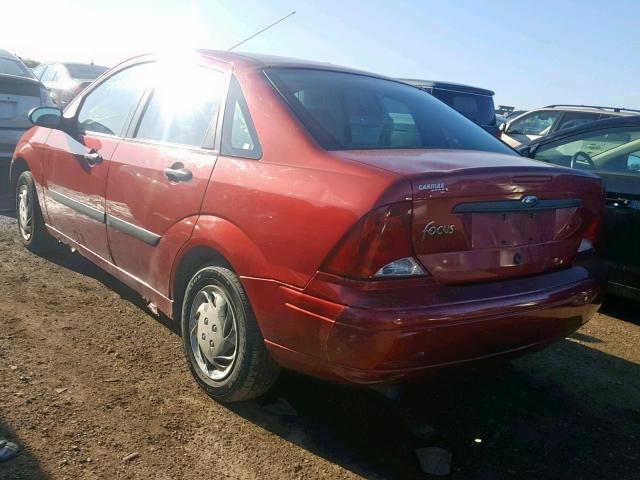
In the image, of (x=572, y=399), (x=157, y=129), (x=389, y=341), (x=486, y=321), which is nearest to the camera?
(x=389, y=341)

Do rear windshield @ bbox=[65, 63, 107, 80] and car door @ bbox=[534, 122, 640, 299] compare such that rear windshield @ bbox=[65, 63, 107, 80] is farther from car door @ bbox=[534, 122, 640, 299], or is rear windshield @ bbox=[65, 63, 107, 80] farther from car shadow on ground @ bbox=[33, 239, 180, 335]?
car door @ bbox=[534, 122, 640, 299]

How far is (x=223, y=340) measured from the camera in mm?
2998

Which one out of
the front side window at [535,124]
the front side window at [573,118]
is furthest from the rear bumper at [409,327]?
the front side window at [535,124]

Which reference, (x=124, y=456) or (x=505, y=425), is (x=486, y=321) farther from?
(x=124, y=456)

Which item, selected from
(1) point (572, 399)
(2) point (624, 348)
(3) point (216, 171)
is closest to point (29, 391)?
(3) point (216, 171)

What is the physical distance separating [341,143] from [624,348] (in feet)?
8.68

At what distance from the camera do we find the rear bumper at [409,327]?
2328 millimetres

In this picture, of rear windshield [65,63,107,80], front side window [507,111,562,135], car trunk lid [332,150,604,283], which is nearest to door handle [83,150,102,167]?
car trunk lid [332,150,604,283]

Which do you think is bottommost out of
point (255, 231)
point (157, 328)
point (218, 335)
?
point (157, 328)

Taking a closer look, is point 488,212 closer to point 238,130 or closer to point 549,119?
point 238,130

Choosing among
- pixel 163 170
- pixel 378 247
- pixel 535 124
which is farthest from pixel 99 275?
pixel 535 124

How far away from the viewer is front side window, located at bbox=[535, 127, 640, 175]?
4.77 meters

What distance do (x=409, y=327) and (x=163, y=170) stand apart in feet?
5.38

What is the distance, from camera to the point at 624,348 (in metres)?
4.20
